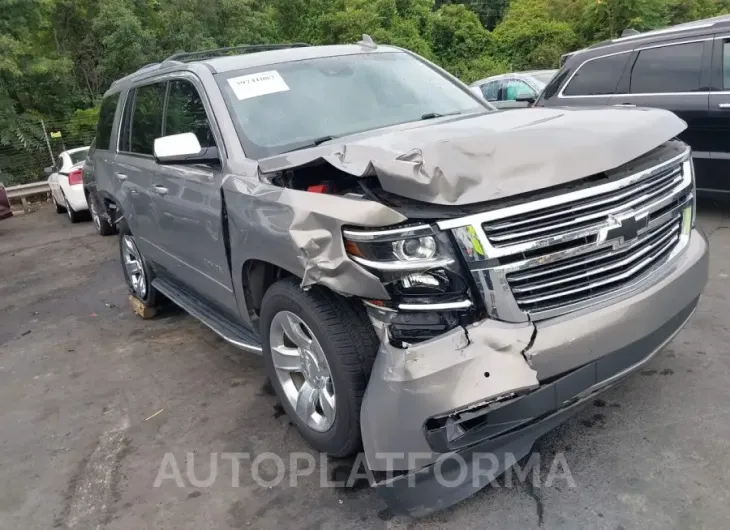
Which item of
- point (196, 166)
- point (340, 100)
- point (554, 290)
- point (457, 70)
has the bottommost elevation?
point (457, 70)

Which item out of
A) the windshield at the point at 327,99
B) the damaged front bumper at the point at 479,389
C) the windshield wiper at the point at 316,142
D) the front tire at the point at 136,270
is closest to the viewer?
the damaged front bumper at the point at 479,389

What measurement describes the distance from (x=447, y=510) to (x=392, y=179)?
1422 millimetres

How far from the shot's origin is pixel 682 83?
6051mm

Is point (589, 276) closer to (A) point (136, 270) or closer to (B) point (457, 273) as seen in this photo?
(B) point (457, 273)

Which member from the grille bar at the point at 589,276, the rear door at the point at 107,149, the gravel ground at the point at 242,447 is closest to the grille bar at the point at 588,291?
the grille bar at the point at 589,276

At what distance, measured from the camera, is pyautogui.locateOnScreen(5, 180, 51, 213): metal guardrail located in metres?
14.9

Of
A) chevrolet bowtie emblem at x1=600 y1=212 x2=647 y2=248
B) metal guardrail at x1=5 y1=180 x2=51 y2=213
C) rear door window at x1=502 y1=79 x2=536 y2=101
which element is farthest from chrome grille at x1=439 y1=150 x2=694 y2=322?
metal guardrail at x1=5 y1=180 x2=51 y2=213

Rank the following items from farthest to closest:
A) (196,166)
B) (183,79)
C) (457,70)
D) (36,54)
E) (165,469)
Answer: (457,70), (36,54), (183,79), (196,166), (165,469)

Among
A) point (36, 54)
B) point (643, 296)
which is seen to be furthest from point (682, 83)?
point (36, 54)

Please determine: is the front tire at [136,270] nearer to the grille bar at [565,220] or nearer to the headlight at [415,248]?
the headlight at [415,248]

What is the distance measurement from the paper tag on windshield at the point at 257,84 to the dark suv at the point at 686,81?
13.6ft

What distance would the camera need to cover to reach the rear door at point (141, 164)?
15.0 feet

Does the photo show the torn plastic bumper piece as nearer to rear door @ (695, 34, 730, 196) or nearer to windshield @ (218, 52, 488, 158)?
windshield @ (218, 52, 488, 158)

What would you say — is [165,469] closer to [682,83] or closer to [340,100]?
[340,100]
